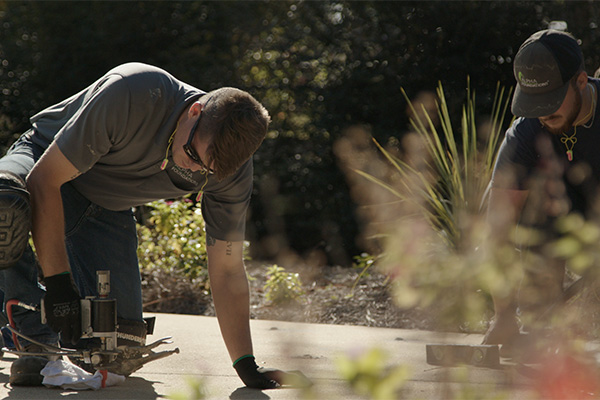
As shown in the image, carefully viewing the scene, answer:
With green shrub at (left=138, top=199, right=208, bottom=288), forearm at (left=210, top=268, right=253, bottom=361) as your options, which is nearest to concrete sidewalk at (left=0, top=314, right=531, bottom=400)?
forearm at (left=210, top=268, right=253, bottom=361)

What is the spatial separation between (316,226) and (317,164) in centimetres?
64

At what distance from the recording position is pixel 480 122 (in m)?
6.30

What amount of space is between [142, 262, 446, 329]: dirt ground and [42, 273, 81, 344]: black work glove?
2.18 metres

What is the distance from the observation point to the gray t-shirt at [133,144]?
7.59 ft

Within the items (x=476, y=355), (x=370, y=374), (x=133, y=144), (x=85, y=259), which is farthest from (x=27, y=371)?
(x=370, y=374)

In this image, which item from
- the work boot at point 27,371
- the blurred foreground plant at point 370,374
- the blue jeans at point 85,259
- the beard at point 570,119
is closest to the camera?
the blurred foreground plant at point 370,374

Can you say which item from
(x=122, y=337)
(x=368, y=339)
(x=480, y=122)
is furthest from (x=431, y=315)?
(x=480, y=122)

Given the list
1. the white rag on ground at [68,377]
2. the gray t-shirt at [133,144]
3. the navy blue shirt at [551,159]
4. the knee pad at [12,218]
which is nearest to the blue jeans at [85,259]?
the gray t-shirt at [133,144]

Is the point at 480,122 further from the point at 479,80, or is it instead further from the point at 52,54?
the point at 52,54

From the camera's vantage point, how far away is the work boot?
2436mm

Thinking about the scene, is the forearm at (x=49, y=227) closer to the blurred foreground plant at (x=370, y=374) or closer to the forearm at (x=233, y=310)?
the forearm at (x=233, y=310)

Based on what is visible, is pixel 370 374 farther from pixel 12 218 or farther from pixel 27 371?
pixel 27 371

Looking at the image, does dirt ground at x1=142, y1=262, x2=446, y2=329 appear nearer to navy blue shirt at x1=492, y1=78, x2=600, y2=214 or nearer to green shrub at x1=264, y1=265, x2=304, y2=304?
green shrub at x1=264, y1=265, x2=304, y2=304

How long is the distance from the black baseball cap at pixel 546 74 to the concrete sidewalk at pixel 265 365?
1.00m
